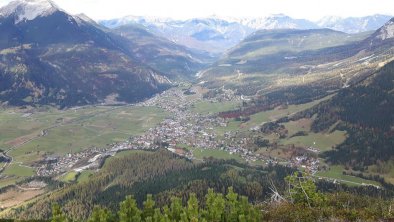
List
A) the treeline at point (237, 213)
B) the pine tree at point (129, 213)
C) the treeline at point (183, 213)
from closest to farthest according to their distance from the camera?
1. the treeline at point (237, 213)
2. the treeline at point (183, 213)
3. the pine tree at point (129, 213)

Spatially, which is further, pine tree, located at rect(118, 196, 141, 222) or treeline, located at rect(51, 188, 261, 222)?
pine tree, located at rect(118, 196, 141, 222)

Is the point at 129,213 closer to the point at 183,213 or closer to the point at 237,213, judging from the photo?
the point at 183,213

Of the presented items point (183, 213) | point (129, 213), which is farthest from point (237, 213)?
point (129, 213)

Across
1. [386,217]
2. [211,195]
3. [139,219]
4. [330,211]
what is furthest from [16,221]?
[386,217]

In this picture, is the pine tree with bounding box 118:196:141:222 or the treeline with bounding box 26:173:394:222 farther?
the pine tree with bounding box 118:196:141:222

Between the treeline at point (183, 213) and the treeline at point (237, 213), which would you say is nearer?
the treeline at point (237, 213)

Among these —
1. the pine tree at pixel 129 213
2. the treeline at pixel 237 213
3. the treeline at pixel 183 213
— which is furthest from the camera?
the pine tree at pixel 129 213

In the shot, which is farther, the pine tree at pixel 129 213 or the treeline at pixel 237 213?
the pine tree at pixel 129 213

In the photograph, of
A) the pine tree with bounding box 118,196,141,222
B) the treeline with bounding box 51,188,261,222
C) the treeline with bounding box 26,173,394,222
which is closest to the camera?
the treeline with bounding box 26,173,394,222

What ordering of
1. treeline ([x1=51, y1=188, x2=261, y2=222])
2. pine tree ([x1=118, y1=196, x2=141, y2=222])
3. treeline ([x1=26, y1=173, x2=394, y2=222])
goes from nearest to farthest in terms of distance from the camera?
treeline ([x1=26, y1=173, x2=394, y2=222]) < treeline ([x1=51, y1=188, x2=261, y2=222]) < pine tree ([x1=118, y1=196, x2=141, y2=222])

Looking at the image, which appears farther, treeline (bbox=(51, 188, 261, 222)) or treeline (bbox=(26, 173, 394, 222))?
treeline (bbox=(51, 188, 261, 222))

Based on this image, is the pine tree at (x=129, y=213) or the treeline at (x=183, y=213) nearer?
the treeline at (x=183, y=213)
